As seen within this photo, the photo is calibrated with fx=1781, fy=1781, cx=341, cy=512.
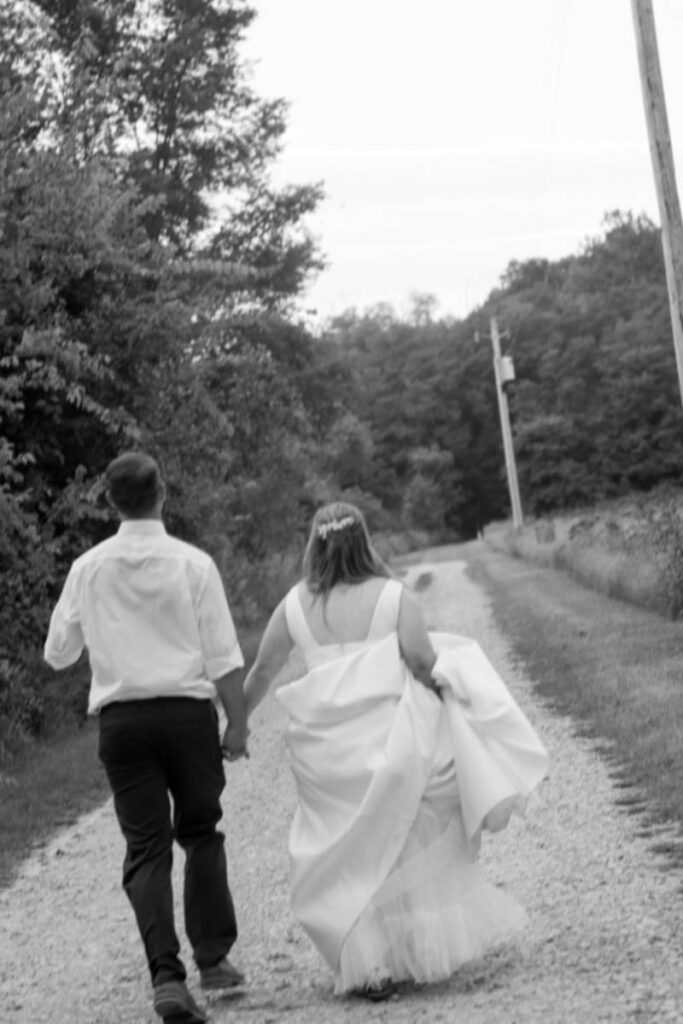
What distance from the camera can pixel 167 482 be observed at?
744 inches

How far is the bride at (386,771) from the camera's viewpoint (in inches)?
259

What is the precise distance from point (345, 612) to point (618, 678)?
31.2ft

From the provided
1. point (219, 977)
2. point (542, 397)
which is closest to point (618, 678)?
point (219, 977)

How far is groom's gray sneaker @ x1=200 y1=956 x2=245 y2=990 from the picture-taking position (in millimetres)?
6757

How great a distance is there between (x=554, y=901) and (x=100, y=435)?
10610mm

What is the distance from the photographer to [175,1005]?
6.18 meters

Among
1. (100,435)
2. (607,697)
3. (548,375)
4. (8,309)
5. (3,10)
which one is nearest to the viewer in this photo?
(607,697)

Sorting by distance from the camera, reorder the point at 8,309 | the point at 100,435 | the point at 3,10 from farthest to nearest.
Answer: the point at 3,10, the point at 100,435, the point at 8,309

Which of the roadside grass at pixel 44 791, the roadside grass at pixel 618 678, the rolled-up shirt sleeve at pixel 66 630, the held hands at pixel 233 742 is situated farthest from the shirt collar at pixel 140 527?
the roadside grass at pixel 44 791

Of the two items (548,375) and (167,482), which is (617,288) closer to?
(548,375)

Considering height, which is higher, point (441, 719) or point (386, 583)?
point (386, 583)

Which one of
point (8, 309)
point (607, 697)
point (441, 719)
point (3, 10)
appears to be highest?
point (3, 10)

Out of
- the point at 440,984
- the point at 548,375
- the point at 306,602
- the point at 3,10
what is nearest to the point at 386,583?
the point at 306,602

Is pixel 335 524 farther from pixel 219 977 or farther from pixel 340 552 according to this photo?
pixel 219 977
